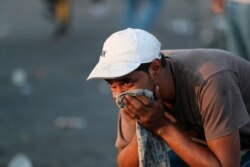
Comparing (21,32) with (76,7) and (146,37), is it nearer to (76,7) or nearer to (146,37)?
(76,7)

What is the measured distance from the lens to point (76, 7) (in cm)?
1448

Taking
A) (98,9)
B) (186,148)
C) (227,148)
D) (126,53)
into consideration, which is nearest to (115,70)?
(126,53)

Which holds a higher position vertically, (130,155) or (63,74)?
(130,155)

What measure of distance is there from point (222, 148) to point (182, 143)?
0.19 metres

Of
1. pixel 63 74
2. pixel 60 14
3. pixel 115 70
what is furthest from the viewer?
pixel 60 14

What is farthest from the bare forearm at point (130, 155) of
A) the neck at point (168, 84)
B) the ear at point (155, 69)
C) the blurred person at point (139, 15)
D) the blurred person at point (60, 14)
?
the blurred person at point (60, 14)

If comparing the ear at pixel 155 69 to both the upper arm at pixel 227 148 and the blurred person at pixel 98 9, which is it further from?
the blurred person at pixel 98 9

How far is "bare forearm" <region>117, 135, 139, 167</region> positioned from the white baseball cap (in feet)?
1.53

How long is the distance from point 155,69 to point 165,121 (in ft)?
0.85

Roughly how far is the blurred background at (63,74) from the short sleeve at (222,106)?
2.04 m

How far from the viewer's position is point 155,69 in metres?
3.64

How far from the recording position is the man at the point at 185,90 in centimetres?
359

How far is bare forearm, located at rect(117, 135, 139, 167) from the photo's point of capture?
12.9 feet

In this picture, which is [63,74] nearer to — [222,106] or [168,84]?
[168,84]
